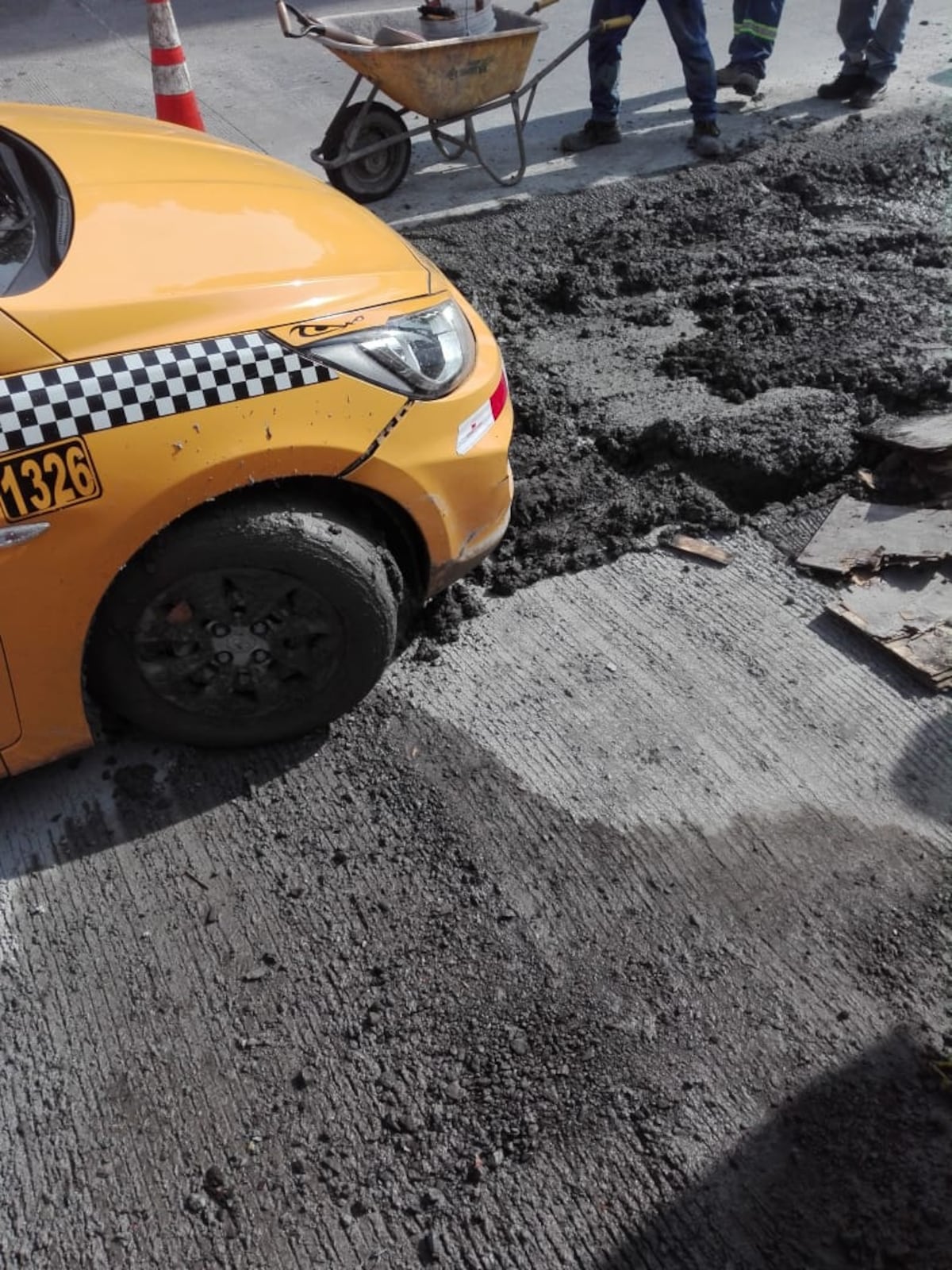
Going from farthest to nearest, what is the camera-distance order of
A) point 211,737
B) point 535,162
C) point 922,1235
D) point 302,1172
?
1. point 535,162
2. point 211,737
3. point 302,1172
4. point 922,1235

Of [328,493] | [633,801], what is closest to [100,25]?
[328,493]

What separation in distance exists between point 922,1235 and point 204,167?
3.34 m

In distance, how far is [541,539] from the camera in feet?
13.3

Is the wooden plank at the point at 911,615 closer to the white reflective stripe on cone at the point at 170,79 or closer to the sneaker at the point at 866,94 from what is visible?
the white reflective stripe on cone at the point at 170,79

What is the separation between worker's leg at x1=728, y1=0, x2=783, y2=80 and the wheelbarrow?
1.44 metres

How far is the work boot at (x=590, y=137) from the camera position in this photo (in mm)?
7359

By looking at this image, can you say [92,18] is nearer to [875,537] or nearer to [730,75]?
[730,75]

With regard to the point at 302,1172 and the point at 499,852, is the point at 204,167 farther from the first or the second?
the point at 302,1172

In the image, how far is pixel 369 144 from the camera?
6.73 m

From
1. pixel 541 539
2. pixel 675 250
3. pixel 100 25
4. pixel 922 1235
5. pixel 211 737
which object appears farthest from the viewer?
pixel 100 25

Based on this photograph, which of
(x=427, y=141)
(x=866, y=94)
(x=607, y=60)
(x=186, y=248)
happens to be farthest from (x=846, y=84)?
(x=186, y=248)

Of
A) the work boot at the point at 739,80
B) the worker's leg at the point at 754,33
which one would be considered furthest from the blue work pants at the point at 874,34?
the work boot at the point at 739,80

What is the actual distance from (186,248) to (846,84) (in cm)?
677

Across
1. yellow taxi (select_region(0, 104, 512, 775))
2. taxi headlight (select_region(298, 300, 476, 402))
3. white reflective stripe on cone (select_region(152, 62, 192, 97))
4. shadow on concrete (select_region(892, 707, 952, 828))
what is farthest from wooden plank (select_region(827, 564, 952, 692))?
white reflective stripe on cone (select_region(152, 62, 192, 97))
